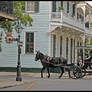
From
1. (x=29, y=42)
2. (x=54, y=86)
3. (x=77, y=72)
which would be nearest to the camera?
(x=54, y=86)

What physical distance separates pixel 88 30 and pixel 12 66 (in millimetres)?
14251

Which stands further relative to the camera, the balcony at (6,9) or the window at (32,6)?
the window at (32,6)

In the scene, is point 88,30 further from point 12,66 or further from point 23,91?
point 23,91

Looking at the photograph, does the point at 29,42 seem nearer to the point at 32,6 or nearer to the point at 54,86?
the point at 32,6

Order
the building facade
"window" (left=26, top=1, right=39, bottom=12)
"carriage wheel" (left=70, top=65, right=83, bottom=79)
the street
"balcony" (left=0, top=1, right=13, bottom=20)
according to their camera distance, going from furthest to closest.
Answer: "window" (left=26, top=1, right=39, bottom=12)
the building facade
"carriage wheel" (left=70, top=65, right=83, bottom=79)
"balcony" (left=0, top=1, right=13, bottom=20)
the street

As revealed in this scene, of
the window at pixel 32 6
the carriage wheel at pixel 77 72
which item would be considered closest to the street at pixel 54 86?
the carriage wheel at pixel 77 72

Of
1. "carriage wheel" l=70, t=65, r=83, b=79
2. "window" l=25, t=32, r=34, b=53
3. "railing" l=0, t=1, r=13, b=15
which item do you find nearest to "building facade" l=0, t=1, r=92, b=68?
"window" l=25, t=32, r=34, b=53

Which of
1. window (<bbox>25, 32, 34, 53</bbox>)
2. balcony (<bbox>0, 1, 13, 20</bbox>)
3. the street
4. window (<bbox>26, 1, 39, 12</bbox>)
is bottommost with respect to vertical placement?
the street

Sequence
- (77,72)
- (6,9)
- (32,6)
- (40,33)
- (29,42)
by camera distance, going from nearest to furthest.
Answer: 1. (6,9)
2. (77,72)
3. (40,33)
4. (29,42)
5. (32,6)

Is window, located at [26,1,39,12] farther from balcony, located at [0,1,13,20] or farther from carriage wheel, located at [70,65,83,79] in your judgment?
balcony, located at [0,1,13,20]

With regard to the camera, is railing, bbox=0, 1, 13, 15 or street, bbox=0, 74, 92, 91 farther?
railing, bbox=0, 1, 13, 15

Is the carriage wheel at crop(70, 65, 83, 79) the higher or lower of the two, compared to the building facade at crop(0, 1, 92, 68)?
lower

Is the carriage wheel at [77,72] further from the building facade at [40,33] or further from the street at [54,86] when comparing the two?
the building facade at [40,33]

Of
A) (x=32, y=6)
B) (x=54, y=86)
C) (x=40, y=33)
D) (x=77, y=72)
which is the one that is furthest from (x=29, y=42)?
(x=54, y=86)
